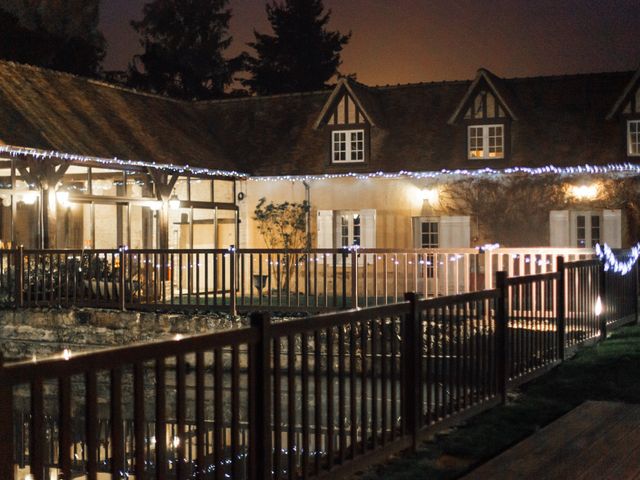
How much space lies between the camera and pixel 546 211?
24.4 meters

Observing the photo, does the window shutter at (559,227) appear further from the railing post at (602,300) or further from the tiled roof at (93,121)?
the railing post at (602,300)

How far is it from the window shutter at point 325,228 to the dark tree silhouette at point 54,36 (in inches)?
833

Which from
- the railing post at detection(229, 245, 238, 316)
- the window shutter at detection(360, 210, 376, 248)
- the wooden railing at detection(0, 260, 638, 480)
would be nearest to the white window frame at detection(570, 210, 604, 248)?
the window shutter at detection(360, 210, 376, 248)

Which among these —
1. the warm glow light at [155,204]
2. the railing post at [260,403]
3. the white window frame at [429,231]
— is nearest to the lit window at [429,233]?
the white window frame at [429,231]

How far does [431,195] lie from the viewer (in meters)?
25.6

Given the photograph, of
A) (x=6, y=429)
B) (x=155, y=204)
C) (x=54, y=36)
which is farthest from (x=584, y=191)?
(x=54, y=36)

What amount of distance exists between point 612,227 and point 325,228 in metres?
7.58

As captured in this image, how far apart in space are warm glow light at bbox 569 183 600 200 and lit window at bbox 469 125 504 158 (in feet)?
7.76

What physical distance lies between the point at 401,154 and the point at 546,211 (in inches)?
172

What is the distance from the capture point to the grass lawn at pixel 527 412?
7001 millimetres

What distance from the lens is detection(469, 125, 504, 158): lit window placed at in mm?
25703

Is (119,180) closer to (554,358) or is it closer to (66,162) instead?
(66,162)

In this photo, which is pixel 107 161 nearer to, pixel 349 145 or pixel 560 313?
pixel 349 145

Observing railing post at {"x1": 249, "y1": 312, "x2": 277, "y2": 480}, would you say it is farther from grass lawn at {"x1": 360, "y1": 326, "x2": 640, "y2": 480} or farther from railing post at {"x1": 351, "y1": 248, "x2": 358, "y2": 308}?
railing post at {"x1": 351, "y1": 248, "x2": 358, "y2": 308}
